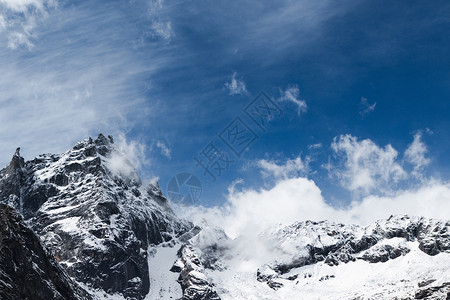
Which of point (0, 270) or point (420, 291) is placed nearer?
point (0, 270)

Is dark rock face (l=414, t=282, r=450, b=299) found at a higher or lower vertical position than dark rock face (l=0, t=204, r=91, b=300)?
higher

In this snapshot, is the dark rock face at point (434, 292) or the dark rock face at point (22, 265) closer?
the dark rock face at point (22, 265)

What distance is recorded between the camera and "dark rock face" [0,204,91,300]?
96500 mm

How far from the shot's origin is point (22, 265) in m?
103

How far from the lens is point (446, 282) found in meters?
177

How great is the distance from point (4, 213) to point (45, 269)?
18.7m

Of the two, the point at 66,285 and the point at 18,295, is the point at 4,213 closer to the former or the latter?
the point at 18,295

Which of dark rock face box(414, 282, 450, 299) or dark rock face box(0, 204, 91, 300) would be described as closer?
dark rock face box(0, 204, 91, 300)

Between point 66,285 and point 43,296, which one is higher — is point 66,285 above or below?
above

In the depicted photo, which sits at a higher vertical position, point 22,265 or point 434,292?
point 434,292

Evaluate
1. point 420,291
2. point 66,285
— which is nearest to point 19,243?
point 66,285

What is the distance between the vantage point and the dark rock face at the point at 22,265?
9650 cm

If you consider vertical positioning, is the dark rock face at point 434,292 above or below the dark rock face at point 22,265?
above

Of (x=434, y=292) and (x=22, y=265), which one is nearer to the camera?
(x=22, y=265)
